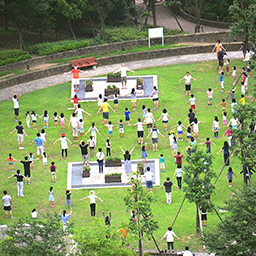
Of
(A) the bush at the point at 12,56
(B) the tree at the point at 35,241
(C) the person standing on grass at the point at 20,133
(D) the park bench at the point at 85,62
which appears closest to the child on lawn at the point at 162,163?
(C) the person standing on grass at the point at 20,133

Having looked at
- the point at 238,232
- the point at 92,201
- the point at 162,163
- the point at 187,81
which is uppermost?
the point at 187,81

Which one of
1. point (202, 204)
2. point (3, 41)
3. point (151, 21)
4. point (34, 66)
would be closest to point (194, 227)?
point (202, 204)

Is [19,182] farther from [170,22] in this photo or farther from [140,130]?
[170,22]

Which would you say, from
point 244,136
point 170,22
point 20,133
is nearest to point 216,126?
point 244,136

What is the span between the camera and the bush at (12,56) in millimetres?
45094

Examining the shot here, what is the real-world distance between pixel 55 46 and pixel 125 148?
53.8 ft

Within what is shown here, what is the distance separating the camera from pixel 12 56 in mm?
45781

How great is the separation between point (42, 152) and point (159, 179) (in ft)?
22.1

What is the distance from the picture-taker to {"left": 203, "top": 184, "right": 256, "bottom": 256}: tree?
21922 mm

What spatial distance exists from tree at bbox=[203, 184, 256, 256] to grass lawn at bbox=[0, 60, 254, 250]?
186cm

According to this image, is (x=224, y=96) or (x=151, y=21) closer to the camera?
(x=224, y=96)

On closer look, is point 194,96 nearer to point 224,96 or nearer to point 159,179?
point 224,96

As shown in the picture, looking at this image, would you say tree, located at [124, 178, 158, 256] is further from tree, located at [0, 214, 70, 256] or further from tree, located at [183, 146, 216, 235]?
tree, located at [0, 214, 70, 256]

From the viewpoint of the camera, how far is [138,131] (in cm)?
3322
